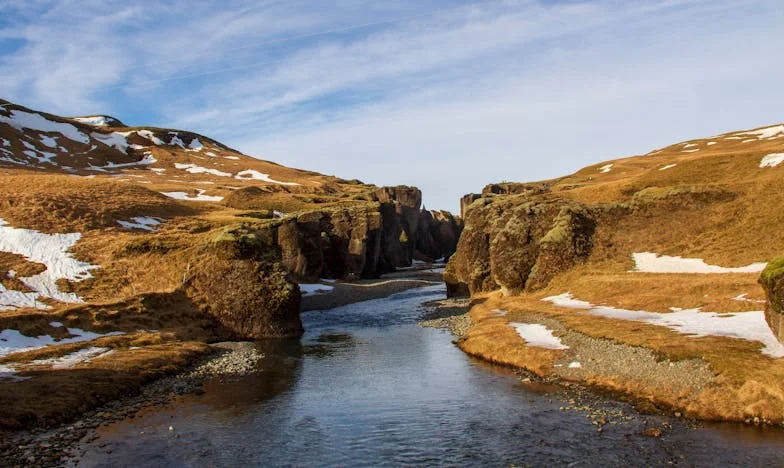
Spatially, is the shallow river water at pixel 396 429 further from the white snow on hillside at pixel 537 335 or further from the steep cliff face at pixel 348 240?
the steep cliff face at pixel 348 240

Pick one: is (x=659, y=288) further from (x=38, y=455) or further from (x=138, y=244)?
(x=138, y=244)

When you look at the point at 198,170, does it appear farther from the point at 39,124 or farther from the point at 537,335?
the point at 537,335

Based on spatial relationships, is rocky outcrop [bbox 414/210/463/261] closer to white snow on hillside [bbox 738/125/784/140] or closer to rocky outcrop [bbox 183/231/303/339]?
white snow on hillside [bbox 738/125/784/140]

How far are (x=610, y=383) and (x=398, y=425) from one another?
11686mm

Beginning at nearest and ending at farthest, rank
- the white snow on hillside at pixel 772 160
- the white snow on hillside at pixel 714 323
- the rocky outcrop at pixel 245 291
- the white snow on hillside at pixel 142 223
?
1. the white snow on hillside at pixel 714 323
2. the rocky outcrop at pixel 245 291
3. the white snow on hillside at pixel 772 160
4. the white snow on hillside at pixel 142 223

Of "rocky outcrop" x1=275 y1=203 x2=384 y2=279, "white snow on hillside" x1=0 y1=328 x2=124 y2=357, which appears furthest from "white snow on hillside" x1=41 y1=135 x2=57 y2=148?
"white snow on hillside" x1=0 y1=328 x2=124 y2=357

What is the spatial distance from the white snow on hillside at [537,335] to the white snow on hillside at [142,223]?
177 ft

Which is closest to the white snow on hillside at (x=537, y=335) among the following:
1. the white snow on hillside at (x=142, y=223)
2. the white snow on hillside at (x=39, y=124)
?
the white snow on hillside at (x=142, y=223)

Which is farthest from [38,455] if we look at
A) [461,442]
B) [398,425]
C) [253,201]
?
[253,201]

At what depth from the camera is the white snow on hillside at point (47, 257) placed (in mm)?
52531

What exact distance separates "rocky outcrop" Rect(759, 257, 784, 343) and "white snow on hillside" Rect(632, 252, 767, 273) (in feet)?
64.0

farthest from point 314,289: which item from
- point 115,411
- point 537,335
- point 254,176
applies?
point 254,176

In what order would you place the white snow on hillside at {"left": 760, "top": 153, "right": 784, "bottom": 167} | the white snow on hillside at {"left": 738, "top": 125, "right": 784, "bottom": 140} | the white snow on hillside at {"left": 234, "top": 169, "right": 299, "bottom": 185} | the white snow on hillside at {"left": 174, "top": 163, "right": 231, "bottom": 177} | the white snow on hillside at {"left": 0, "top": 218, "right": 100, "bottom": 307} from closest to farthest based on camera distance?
the white snow on hillside at {"left": 0, "top": 218, "right": 100, "bottom": 307} < the white snow on hillside at {"left": 760, "top": 153, "right": 784, "bottom": 167} < the white snow on hillside at {"left": 738, "top": 125, "right": 784, "bottom": 140} < the white snow on hillside at {"left": 234, "top": 169, "right": 299, "bottom": 185} < the white snow on hillside at {"left": 174, "top": 163, "right": 231, "bottom": 177}

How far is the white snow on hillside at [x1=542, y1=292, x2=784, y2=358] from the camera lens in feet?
96.5
